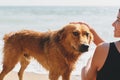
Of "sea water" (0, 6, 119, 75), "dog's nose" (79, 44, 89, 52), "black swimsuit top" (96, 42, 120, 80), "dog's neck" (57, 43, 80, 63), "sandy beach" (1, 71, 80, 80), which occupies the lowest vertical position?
"sea water" (0, 6, 119, 75)

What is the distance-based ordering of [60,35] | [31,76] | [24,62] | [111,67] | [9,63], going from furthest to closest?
[31,76], [24,62], [9,63], [60,35], [111,67]

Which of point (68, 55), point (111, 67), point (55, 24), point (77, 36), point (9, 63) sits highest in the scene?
point (111, 67)

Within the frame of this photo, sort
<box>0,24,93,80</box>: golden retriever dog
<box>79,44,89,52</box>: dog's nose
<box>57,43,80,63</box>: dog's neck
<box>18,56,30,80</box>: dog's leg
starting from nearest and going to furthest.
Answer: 1. <box>79,44,89,52</box>: dog's nose
2. <box>0,24,93,80</box>: golden retriever dog
3. <box>57,43,80,63</box>: dog's neck
4. <box>18,56,30,80</box>: dog's leg

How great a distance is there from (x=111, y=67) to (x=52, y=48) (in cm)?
431

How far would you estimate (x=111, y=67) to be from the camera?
281 cm

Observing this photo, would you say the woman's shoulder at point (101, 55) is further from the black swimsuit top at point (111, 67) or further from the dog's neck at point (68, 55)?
the dog's neck at point (68, 55)

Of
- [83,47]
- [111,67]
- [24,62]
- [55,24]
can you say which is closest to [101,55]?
[111,67]

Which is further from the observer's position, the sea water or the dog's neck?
the sea water

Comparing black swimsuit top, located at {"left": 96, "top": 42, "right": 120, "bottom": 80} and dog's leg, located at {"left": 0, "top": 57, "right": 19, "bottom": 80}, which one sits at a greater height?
black swimsuit top, located at {"left": 96, "top": 42, "right": 120, "bottom": 80}

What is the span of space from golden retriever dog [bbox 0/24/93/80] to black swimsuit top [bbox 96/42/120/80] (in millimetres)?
2920

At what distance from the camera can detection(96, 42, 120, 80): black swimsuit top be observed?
9.15ft

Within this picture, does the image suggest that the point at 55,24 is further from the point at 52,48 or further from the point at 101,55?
the point at 101,55

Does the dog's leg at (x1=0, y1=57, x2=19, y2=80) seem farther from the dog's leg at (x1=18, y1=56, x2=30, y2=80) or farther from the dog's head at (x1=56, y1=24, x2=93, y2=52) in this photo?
the dog's head at (x1=56, y1=24, x2=93, y2=52)

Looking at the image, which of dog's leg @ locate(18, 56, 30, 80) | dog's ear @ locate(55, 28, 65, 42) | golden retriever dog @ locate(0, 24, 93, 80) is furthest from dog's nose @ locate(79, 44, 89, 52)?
dog's leg @ locate(18, 56, 30, 80)
